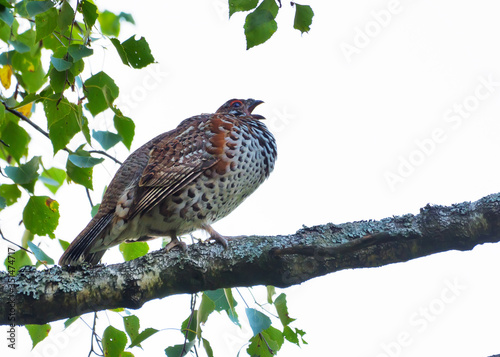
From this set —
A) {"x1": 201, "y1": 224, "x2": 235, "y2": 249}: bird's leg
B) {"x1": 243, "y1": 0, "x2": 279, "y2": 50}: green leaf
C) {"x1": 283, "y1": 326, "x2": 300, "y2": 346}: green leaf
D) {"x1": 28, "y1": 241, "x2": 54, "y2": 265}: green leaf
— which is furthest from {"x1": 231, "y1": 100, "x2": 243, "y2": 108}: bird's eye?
{"x1": 243, "y1": 0, "x2": 279, "y2": 50}: green leaf

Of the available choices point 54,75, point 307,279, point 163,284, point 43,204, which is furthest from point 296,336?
point 54,75

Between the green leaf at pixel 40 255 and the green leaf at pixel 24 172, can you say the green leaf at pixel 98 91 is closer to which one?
the green leaf at pixel 24 172

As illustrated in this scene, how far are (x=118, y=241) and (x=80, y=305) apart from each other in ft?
5.92

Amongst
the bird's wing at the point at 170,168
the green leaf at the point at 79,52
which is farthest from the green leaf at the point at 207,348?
the green leaf at the point at 79,52

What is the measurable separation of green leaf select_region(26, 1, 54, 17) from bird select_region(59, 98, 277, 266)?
227 cm

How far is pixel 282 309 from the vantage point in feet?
14.0

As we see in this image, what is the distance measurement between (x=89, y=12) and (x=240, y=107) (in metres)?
3.87

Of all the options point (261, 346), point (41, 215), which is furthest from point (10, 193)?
point (261, 346)

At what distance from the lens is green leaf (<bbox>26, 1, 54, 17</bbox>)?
10.9 feet

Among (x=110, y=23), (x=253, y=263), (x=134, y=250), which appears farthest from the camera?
(x=110, y=23)

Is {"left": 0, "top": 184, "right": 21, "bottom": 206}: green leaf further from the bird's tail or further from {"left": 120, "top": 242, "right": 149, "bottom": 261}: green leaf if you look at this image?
{"left": 120, "top": 242, "right": 149, "bottom": 261}: green leaf

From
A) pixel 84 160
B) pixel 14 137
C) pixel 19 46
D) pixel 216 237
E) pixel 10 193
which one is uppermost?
pixel 19 46

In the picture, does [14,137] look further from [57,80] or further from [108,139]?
[57,80]

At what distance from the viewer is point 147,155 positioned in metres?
6.00
